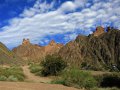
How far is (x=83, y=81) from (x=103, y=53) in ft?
234

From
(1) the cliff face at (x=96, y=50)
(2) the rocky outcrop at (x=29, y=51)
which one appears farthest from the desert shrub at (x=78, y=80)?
(2) the rocky outcrop at (x=29, y=51)

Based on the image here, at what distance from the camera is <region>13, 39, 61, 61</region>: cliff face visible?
179 metres

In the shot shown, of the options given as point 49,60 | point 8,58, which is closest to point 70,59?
point 8,58

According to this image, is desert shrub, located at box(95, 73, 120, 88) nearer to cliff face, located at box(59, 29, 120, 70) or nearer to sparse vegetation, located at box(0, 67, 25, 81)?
sparse vegetation, located at box(0, 67, 25, 81)

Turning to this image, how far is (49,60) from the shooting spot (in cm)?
5366

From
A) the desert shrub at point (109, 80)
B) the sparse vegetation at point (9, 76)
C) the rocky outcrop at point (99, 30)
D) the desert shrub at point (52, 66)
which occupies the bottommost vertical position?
the desert shrub at point (109, 80)

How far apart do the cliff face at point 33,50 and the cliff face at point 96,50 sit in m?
67.8

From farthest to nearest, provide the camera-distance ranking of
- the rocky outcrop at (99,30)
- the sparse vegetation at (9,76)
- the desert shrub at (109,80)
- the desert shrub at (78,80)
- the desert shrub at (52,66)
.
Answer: the rocky outcrop at (99,30), the desert shrub at (52,66), the desert shrub at (109,80), the sparse vegetation at (9,76), the desert shrub at (78,80)

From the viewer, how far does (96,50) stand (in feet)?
331

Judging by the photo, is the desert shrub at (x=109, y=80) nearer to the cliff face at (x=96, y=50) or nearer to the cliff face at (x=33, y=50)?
the cliff face at (x=96, y=50)

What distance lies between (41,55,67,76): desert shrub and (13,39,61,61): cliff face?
122006mm

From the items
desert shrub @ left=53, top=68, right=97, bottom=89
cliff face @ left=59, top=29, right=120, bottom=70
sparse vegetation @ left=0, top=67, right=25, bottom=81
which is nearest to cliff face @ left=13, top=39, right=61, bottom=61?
cliff face @ left=59, top=29, right=120, bottom=70

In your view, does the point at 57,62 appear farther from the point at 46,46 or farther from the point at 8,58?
the point at 46,46

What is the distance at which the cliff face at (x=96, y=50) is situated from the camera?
96375 mm
